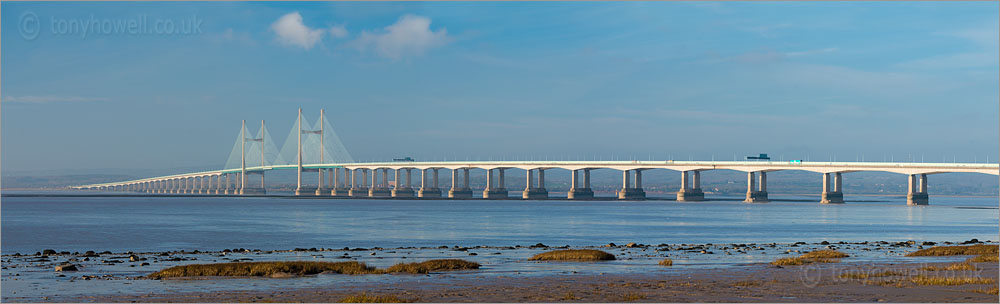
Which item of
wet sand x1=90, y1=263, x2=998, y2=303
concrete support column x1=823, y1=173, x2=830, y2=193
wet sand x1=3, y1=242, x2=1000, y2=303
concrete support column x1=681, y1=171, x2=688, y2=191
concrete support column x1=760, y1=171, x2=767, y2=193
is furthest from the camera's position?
concrete support column x1=681, y1=171, x2=688, y2=191

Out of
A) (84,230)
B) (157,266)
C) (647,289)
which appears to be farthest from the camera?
(84,230)

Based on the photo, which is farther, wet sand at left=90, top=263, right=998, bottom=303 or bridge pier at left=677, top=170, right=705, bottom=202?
bridge pier at left=677, top=170, right=705, bottom=202

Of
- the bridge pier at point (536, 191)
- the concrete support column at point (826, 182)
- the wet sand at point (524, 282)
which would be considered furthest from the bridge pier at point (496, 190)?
the wet sand at point (524, 282)

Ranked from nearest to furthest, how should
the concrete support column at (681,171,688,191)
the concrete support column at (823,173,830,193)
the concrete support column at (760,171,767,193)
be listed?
the concrete support column at (823,173,830,193), the concrete support column at (760,171,767,193), the concrete support column at (681,171,688,191)

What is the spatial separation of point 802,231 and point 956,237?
33.6 feet

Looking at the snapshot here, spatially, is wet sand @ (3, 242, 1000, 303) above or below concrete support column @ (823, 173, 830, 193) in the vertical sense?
below

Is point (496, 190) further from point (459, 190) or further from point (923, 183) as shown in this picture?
point (923, 183)

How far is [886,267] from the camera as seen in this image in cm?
2970

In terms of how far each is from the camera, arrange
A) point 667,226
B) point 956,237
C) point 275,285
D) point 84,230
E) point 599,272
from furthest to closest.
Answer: point 667,226, point 84,230, point 956,237, point 599,272, point 275,285

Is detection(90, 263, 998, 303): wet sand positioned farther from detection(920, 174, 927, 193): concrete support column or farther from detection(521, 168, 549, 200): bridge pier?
detection(521, 168, 549, 200): bridge pier

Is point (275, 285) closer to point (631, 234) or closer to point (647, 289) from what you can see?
point (647, 289)

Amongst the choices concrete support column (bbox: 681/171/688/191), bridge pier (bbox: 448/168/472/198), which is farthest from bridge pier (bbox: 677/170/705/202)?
bridge pier (bbox: 448/168/472/198)

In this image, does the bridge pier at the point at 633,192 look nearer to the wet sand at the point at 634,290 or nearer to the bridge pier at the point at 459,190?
the bridge pier at the point at 459,190

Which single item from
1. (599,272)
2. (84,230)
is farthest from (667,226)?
(599,272)
